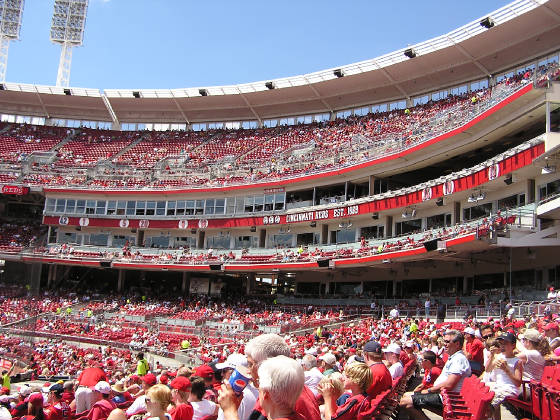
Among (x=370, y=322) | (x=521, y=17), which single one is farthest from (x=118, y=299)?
(x=521, y=17)

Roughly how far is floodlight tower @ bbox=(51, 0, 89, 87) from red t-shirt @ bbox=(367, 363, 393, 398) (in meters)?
60.0

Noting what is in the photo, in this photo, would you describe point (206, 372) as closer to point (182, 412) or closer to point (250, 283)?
point (182, 412)

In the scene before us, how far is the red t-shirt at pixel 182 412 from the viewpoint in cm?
542

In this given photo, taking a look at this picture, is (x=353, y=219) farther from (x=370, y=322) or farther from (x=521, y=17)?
(x=521, y=17)

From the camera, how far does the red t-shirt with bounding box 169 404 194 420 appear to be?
5418 mm

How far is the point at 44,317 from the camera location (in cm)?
3372

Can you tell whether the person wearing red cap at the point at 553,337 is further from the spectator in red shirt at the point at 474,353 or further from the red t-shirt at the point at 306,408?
the red t-shirt at the point at 306,408

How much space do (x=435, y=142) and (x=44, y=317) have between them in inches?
948

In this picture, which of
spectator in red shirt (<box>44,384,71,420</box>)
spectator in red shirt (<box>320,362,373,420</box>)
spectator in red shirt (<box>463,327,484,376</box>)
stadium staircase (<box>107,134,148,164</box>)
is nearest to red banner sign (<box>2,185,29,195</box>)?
stadium staircase (<box>107,134,148,164</box>)

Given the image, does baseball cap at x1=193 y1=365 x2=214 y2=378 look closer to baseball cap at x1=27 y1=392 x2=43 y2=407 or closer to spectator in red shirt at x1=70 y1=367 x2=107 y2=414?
spectator in red shirt at x1=70 y1=367 x2=107 y2=414

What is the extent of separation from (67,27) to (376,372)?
63816 mm

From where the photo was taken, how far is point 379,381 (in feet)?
19.8

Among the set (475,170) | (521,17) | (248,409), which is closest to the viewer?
(248,409)

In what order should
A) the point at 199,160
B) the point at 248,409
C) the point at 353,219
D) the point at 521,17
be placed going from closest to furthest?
1. the point at 248,409
2. the point at 521,17
3. the point at 353,219
4. the point at 199,160
